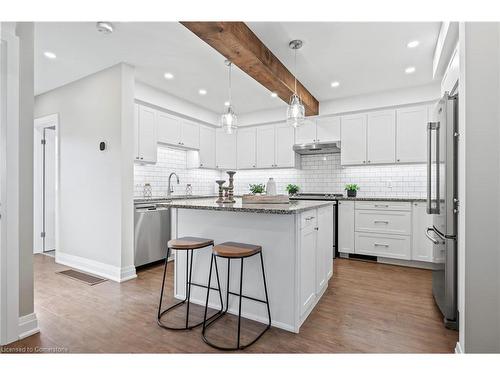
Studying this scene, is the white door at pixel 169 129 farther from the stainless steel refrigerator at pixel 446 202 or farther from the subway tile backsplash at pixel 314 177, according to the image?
the stainless steel refrigerator at pixel 446 202

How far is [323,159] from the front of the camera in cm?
511

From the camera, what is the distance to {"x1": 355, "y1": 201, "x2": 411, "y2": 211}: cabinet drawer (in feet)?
12.4

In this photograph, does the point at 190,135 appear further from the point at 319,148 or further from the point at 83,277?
the point at 83,277

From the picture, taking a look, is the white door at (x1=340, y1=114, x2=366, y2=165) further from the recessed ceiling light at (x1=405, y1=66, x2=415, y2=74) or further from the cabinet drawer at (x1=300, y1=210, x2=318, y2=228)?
the cabinet drawer at (x1=300, y1=210, x2=318, y2=228)

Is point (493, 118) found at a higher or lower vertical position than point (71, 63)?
lower

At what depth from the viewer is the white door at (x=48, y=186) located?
4430mm

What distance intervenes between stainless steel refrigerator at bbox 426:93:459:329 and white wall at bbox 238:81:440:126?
1909 mm

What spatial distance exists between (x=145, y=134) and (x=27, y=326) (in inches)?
107

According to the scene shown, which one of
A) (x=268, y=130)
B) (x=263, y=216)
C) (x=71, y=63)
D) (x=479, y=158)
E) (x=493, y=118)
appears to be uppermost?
(x=71, y=63)

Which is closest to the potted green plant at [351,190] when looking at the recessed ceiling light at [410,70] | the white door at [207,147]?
the recessed ceiling light at [410,70]

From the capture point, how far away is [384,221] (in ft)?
12.8

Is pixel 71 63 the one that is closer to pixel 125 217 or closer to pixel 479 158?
pixel 125 217
